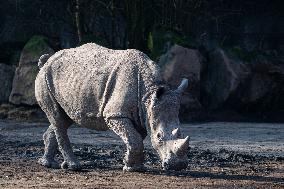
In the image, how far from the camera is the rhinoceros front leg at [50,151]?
10461 millimetres

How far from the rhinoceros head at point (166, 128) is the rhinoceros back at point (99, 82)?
0.75ft

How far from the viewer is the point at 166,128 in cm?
919

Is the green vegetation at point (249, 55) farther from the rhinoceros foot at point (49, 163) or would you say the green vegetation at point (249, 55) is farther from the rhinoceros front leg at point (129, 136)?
the rhinoceros front leg at point (129, 136)

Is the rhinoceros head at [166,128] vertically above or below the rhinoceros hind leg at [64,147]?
above

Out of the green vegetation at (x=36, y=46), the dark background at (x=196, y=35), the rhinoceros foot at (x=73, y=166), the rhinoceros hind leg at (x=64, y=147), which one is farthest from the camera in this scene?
the green vegetation at (x=36, y=46)

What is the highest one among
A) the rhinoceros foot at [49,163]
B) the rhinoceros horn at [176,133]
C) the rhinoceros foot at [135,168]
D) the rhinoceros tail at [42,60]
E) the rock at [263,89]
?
the rhinoceros tail at [42,60]

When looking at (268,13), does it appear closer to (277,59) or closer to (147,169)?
(277,59)

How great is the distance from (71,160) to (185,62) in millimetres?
7483

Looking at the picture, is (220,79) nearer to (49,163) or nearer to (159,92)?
(49,163)

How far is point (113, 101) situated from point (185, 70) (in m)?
7.90

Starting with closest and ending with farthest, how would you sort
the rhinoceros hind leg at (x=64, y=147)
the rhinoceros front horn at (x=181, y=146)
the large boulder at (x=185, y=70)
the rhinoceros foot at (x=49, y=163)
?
the rhinoceros front horn at (x=181, y=146), the rhinoceros hind leg at (x=64, y=147), the rhinoceros foot at (x=49, y=163), the large boulder at (x=185, y=70)

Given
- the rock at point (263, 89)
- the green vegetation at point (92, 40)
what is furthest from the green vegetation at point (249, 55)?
the green vegetation at point (92, 40)

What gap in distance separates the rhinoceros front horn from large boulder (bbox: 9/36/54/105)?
8.67 m

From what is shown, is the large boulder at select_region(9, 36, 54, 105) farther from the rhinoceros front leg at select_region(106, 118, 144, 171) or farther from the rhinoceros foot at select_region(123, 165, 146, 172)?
the rhinoceros front leg at select_region(106, 118, 144, 171)
